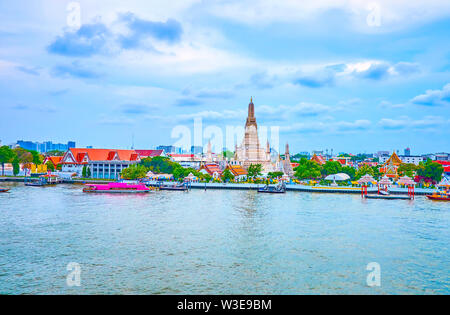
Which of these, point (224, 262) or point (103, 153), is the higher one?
point (103, 153)

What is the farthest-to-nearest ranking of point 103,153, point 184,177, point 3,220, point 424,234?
1. point 103,153
2. point 184,177
3. point 3,220
4. point 424,234

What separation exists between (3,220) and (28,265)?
11954 mm

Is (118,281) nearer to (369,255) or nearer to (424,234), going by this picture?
(369,255)

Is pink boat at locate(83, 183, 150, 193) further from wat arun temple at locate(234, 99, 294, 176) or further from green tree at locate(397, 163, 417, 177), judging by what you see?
green tree at locate(397, 163, 417, 177)

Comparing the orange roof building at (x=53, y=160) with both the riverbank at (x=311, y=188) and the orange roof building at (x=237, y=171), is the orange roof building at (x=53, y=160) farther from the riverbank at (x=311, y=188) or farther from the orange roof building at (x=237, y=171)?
the orange roof building at (x=237, y=171)

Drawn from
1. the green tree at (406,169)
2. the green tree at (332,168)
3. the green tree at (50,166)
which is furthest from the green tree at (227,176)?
the green tree at (50,166)

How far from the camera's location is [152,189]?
52.9 meters

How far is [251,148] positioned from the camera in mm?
82250

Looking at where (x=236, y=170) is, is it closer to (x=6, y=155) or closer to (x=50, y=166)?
(x=50, y=166)

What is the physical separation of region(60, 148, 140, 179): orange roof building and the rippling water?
40122mm

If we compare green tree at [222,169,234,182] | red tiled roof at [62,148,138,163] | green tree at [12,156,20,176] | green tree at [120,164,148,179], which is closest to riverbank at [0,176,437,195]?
green tree at [120,164,148,179]

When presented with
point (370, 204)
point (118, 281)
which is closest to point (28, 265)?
point (118, 281)

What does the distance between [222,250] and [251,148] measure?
2523 inches

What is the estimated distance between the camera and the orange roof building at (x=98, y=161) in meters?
71.8
